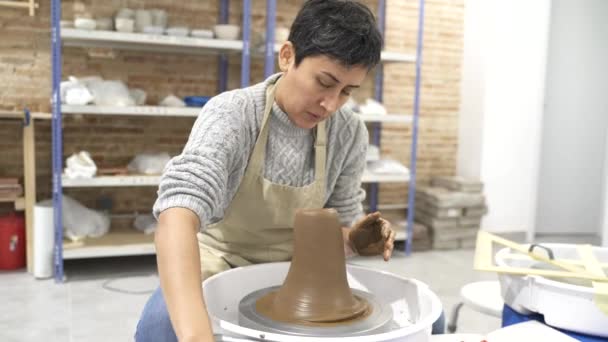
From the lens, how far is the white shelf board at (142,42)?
3.44m

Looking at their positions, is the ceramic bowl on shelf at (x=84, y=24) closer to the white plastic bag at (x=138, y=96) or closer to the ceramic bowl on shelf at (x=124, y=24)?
the ceramic bowl on shelf at (x=124, y=24)

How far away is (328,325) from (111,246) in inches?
110

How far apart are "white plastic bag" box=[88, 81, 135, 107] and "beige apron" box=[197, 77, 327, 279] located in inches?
88.5

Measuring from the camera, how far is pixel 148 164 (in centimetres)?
379

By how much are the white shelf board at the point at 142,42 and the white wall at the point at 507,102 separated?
2.17 meters

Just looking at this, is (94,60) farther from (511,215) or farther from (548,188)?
(548,188)

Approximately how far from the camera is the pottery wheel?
112 centimetres

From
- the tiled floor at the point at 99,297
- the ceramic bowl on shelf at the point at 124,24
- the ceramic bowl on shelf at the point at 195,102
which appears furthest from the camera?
the ceramic bowl on shelf at the point at 195,102

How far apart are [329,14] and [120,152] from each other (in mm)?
3160

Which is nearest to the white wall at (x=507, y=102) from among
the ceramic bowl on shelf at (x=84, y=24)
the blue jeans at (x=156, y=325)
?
the ceramic bowl on shelf at (x=84, y=24)

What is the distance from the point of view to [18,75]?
3814 mm

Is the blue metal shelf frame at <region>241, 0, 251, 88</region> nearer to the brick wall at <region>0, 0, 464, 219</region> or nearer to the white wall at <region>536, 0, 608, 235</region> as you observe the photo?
the brick wall at <region>0, 0, 464, 219</region>

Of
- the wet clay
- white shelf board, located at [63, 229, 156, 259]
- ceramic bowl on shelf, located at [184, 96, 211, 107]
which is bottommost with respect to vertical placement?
white shelf board, located at [63, 229, 156, 259]

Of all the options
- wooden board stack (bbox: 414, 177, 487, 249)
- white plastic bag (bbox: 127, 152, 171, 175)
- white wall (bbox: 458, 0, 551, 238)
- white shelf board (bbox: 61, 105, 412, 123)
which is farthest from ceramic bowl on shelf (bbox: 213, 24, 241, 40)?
white wall (bbox: 458, 0, 551, 238)
